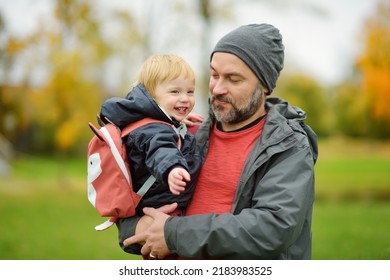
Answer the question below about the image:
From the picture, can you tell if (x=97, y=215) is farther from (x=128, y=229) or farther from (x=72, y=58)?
(x=128, y=229)

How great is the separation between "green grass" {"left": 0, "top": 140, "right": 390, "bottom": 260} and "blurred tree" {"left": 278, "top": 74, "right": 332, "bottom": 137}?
716 mm

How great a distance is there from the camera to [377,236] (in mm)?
9719

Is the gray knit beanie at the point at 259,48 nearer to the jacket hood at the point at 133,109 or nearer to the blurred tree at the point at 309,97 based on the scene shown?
the jacket hood at the point at 133,109

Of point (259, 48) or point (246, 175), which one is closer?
point (246, 175)

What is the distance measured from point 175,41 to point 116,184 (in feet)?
41.8

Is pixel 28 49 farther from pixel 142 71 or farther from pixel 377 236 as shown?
pixel 142 71

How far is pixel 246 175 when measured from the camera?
2.92 m

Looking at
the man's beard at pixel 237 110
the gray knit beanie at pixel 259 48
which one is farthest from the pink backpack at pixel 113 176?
the gray knit beanie at pixel 259 48

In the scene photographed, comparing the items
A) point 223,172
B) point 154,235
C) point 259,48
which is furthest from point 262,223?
point 259,48

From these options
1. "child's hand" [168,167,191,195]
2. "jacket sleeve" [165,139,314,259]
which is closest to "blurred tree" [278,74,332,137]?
"jacket sleeve" [165,139,314,259]

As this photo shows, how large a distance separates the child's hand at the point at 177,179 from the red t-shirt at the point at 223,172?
41 centimetres

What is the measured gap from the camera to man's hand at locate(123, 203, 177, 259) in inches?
113

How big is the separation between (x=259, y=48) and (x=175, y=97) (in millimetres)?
547

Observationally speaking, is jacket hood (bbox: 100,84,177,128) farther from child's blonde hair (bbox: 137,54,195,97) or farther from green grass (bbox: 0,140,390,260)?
green grass (bbox: 0,140,390,260)
